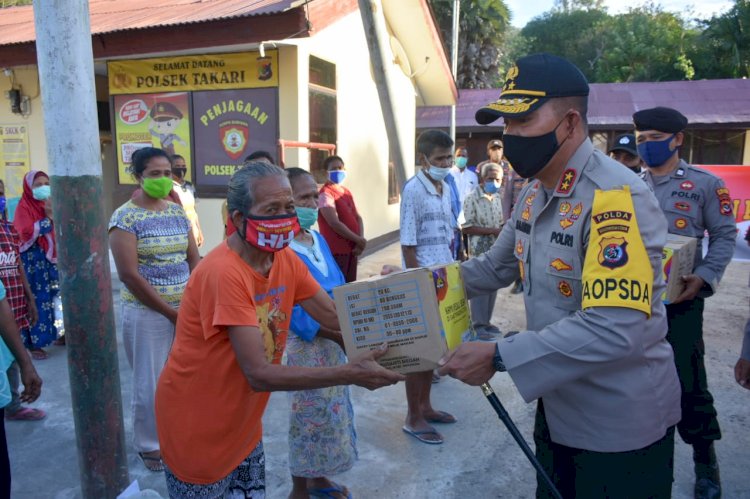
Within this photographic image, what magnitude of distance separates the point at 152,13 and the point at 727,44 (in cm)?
2590

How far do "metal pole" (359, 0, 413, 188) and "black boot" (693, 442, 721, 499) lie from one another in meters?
3.08

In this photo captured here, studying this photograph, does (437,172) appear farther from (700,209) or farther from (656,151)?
(700,209)

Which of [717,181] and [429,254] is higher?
[717,181]

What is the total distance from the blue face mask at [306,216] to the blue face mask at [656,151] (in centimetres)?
199

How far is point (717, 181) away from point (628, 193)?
2.02 m

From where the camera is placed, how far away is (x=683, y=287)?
2.96 meters

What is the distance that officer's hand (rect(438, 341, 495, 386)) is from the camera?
1759 mm

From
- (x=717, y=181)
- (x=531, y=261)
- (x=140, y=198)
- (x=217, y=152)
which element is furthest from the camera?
(x=217, y=152)

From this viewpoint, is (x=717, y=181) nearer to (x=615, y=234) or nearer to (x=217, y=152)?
(x=615, y=234)

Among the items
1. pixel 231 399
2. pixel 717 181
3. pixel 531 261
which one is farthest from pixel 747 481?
pixel 231 399

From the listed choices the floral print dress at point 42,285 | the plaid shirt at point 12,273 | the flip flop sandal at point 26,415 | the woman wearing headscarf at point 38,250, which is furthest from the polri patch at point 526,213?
the floral print dress at point 42,285

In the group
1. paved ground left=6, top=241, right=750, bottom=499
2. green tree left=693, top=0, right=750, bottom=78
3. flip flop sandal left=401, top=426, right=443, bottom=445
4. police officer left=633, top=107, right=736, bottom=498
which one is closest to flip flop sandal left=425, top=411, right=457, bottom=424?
paved ground left=6, top=241, right=750, bottom=499

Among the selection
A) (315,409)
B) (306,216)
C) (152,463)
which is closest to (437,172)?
(306,216)

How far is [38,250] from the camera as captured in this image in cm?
544
